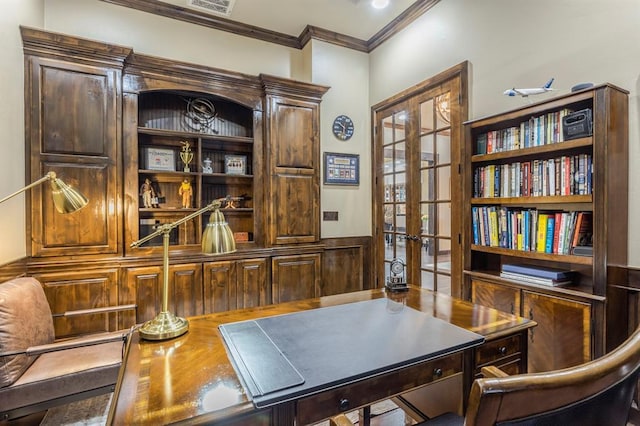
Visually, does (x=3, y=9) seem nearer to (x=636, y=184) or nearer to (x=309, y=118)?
(x=309, y=118)

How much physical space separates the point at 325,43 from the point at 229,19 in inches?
42.8

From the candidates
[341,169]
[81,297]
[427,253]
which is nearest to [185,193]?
[81,297]

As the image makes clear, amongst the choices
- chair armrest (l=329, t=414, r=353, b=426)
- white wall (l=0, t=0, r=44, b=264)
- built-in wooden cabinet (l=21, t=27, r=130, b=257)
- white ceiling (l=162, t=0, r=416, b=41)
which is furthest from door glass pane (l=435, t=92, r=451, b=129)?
white wall (l=0, t=0, r=44, b=264)

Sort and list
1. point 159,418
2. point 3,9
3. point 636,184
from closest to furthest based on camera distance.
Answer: point 159,418 < point 636,184 < point 3,9

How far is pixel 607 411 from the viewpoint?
2.25 feet

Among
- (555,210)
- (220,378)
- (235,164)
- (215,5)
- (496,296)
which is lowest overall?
(496,296)

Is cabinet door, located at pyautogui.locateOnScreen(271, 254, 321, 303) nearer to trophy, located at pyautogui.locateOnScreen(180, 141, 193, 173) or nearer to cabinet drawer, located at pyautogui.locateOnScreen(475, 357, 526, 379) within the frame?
trophy, located at pyautogui.locateOnScreen(180, 141, 193, 173)

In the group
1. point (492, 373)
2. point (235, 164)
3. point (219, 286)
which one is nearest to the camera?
point (492, 373)

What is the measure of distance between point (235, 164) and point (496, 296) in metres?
2.81

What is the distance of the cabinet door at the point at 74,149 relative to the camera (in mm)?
2445

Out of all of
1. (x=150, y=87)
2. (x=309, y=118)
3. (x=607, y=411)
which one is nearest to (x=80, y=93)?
(x=150, y=87)

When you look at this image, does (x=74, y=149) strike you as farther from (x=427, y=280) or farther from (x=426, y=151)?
(x=427, y=280)

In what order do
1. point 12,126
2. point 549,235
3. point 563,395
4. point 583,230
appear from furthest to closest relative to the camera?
point 12,126
point 549,235
point 583,230
point 563,395

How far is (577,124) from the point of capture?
1812 mm
